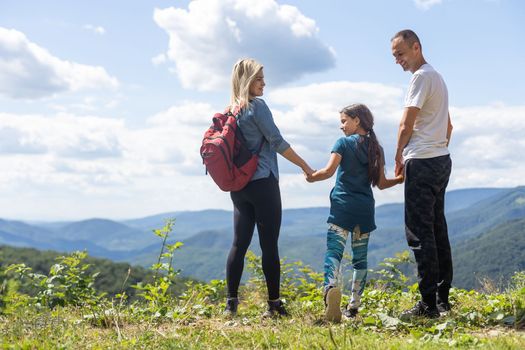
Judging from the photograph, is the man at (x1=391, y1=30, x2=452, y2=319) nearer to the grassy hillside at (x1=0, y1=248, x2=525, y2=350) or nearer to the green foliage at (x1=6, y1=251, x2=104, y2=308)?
the grassy hillside at (x1=0, y1=248, x2=525, y2=350)

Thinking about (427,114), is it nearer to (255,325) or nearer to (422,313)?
(422,313)

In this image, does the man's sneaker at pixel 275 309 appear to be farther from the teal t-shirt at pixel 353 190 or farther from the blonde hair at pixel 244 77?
the blonde hair at pixel 244 77

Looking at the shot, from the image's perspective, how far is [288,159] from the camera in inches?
214

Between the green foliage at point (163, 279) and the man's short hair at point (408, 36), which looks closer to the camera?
the man's short hair at point (408, 36)

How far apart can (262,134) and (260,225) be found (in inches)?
38.7

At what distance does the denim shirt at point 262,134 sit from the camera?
527 centimetres

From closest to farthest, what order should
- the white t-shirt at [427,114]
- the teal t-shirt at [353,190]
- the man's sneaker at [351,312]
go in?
1. the white t-shirt at [427,114]
2. the teal t-shirt at [353,190]
3. the man's sneaker at [351,312]

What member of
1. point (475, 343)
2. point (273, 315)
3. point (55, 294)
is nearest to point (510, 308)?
point (475, 343)

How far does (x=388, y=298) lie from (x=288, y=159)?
8.97ft

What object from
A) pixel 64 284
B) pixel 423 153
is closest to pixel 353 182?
pixel 423 153

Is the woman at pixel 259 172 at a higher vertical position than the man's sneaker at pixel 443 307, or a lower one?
higher

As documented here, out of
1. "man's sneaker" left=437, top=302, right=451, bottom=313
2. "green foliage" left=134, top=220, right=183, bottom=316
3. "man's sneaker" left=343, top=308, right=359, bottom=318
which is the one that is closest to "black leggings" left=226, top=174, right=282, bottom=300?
"man's sneaker" left=343, top=308, right=359, bottom=318

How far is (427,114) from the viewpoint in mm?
5102

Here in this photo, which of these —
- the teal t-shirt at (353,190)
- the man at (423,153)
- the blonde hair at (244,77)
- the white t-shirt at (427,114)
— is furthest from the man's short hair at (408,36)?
the blonde hair at (244,77)
